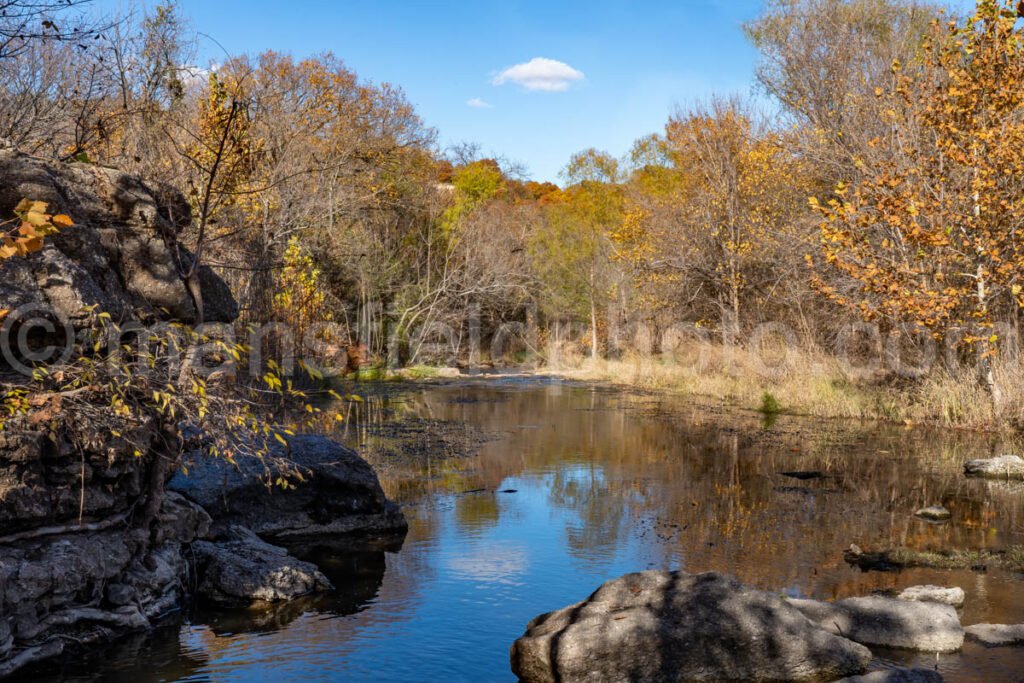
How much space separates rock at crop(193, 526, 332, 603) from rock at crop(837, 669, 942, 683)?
14.7 feet

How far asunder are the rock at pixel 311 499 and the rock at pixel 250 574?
136 cm

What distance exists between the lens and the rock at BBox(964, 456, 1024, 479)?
1304cm

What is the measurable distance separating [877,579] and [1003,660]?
6.68 ft

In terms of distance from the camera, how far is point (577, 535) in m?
10.1

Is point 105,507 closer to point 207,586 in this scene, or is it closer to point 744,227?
point 207,586

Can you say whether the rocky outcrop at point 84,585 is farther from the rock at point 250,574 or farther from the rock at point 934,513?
the rock at point 934,513

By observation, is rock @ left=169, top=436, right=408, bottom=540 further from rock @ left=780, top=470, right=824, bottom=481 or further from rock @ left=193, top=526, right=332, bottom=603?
rock @ left=780, top=470, right=824, bottom=481

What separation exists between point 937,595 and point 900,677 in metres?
2.09

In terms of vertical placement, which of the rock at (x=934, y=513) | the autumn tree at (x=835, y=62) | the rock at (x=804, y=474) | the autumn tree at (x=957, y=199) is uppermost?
the autumn tree at (x=835, y=62)

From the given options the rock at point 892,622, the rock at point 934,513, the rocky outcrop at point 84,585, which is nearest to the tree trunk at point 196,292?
the rocky outcrop at point 84,585

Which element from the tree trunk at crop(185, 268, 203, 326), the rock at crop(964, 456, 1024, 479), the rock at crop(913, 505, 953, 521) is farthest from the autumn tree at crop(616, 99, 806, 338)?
the tree trunk at crop(185, 268, 203, 326)

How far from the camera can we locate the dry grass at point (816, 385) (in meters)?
16.7

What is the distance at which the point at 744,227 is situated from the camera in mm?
26375

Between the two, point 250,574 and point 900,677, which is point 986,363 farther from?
point 250,574
